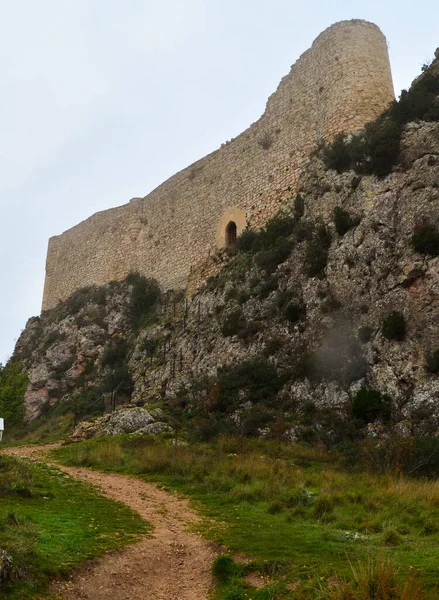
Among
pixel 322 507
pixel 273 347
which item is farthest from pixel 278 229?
pixel 322 507

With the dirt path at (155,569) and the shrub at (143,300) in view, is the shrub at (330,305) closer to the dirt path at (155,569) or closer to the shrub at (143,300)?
the dirt path at (155,569)

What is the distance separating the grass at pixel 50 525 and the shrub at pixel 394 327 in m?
7.79

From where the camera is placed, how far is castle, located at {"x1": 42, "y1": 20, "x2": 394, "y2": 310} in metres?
20.4

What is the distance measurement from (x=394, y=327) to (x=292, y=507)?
248 inches

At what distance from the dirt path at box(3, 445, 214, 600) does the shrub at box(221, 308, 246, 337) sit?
1007cm

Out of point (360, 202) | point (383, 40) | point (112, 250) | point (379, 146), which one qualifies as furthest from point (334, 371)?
point (112, 250)

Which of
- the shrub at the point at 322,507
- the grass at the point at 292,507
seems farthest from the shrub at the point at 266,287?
the shrub at the point at 322,507

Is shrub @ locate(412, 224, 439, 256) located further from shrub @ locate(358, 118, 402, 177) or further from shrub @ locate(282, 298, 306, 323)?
shrub @ locate(282, 298, 306, 323)

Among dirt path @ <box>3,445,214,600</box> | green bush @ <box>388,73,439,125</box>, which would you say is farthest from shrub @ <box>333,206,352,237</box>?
dirt path @ <box>3,445,214,600</box>

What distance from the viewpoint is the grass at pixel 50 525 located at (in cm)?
492

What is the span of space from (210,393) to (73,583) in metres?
10.9

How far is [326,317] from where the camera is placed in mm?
15133

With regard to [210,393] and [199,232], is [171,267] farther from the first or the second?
[210,393]

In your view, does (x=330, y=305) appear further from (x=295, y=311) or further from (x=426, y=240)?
(x=426, y=240)
